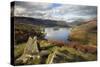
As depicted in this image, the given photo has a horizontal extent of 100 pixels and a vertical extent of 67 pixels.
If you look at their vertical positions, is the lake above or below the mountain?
below

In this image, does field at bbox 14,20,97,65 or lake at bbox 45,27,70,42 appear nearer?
field at bbox 14,20,97,65

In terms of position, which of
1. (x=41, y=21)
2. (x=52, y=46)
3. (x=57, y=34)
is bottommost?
(x=52, y=46)

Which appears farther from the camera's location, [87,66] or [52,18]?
[87,66]

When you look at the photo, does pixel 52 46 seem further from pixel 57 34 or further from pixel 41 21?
pixel 41 21

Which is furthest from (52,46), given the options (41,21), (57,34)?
(41,21)

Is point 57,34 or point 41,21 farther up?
point 41,21

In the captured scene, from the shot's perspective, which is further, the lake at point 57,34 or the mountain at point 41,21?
the lake at point 57,34
